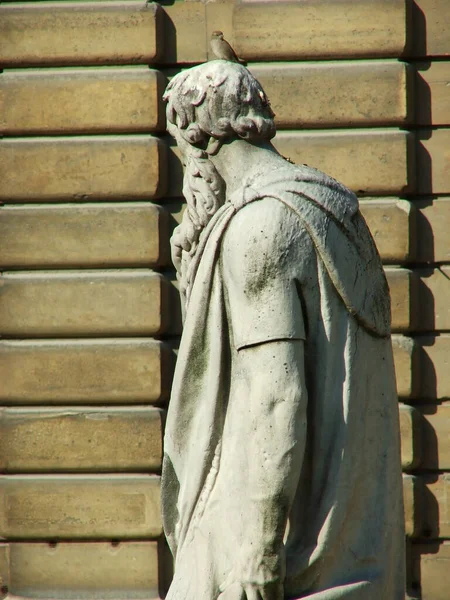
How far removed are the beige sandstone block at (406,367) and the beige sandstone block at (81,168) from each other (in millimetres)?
1579

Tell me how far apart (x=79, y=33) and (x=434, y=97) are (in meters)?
2.00

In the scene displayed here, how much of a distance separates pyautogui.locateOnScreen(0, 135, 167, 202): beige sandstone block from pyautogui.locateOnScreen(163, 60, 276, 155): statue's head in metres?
3.83

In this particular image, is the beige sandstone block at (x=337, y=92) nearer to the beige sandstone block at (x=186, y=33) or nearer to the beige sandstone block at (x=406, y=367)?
the beige sandstone block at (x=186, y=33)

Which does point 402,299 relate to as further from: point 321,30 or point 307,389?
point 307,389

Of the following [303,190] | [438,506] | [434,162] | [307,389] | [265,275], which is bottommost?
[438,506]

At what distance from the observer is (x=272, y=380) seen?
9.95 feet

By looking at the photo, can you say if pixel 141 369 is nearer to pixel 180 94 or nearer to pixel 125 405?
pixel 125 405

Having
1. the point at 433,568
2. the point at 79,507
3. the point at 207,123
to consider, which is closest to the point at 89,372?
the point at 79,507

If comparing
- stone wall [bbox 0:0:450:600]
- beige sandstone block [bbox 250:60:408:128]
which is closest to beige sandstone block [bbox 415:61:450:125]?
stone wall [bbox 0:0:450:600]

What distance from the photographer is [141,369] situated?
23.3 feet

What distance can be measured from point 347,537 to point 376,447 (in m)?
0.23

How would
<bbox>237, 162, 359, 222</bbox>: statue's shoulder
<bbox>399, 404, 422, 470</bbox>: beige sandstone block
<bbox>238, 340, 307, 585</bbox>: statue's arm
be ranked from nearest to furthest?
1. <bbox>238, 340, 307, 585</bbox>: statue's arm
2. <bbox>237, 162, 359, 222</bbox>: statue's shoulder
3. <bbox>399, 404, 422, 470</bbox>: beige sandstone block

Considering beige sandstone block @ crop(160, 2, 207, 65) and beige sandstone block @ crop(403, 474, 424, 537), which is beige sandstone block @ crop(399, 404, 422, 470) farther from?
beige sandstone block @ crop(160, 2, 207, 65)

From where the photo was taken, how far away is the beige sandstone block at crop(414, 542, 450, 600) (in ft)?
23.2
